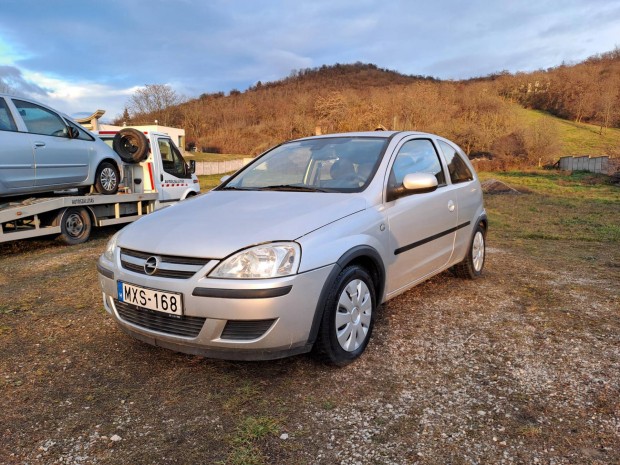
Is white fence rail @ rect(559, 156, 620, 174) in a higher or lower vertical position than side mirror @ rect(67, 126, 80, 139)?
lower

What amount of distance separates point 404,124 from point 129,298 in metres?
50.4

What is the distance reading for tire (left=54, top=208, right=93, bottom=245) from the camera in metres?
7.54

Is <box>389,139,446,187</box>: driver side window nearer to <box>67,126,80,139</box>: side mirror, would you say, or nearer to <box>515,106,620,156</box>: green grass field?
<box>67,126,80,139</box>: side mirror

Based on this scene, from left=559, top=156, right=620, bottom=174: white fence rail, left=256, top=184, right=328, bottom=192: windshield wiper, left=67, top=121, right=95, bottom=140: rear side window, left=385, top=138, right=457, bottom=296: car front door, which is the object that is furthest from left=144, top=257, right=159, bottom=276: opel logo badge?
left=559, top=156, right=620, bottom=174: white fence rail

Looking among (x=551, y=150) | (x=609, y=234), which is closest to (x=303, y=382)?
(x=609, y=234)

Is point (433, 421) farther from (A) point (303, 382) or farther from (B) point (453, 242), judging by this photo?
(B) point (453, 242)

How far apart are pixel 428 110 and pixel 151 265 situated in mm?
52429

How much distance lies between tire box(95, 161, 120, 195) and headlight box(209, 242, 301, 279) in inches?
255

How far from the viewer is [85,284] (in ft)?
17.0

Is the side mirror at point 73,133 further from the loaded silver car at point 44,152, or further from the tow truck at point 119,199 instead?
the tow truck at point 119,199

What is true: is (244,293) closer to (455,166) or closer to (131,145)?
(455,166)

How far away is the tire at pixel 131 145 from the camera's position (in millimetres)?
8898

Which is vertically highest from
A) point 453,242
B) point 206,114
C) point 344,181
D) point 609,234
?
point 206,114

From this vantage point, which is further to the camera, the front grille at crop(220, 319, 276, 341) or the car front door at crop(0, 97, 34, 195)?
the car front door at crop(0, 97, 34, 195)
